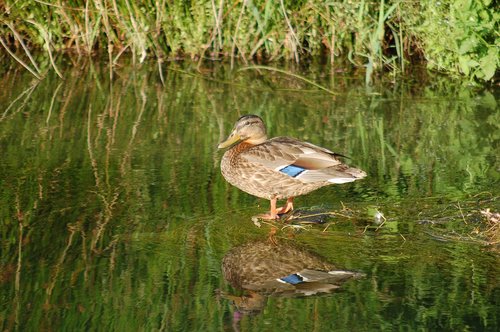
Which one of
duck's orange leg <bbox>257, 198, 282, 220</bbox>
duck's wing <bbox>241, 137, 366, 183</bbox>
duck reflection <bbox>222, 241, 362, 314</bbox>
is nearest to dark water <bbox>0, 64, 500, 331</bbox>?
duck reflection <bbox>222, 241, 362, 314</bbox>

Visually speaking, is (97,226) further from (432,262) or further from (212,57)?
(212,57)

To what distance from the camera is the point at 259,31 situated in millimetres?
10422

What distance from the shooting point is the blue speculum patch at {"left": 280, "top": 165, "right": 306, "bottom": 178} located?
20.9 ft

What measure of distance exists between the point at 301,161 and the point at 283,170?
12 cm

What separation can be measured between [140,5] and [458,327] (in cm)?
684

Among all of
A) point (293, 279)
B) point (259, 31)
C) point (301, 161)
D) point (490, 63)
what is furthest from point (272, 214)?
point (259, 31)

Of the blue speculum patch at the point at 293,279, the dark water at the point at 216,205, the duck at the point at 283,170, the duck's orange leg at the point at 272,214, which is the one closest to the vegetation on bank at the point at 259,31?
the dark water at the point at 216,205

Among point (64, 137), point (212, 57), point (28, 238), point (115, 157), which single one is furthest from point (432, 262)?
point (212, 57)

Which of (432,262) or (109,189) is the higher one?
(109,189)

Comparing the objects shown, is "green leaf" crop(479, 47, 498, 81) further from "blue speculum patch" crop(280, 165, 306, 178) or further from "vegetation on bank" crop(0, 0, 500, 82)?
"blue speculum patch" crop(280, 165, 306, 178)

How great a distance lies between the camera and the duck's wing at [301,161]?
6.30 m

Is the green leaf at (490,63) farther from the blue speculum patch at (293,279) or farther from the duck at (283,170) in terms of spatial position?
the blue speculum patch at (293,279)

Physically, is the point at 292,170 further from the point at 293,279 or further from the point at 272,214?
the point at 293,279

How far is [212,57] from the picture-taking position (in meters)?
11.1
